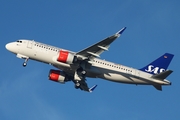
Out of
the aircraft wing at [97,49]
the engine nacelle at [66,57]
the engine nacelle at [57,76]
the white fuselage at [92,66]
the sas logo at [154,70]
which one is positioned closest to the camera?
the aircraft wing at [97,49]

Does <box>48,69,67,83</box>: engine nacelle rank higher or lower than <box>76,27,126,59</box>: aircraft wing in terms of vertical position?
lower

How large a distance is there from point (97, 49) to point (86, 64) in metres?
3.51

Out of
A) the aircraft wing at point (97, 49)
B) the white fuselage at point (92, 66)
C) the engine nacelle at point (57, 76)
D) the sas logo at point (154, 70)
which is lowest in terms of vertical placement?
the engine nacelle at point (57, 76)

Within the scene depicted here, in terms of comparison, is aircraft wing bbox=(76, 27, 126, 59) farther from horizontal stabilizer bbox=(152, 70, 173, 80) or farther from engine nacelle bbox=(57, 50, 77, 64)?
horizontal stabilizer bbox=(152, 70, 173, 80)

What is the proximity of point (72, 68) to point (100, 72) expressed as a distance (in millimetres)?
4435

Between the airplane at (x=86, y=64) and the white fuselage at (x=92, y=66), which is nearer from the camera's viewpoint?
the airplane at (x=86, y=64)

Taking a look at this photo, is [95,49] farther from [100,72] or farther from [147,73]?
[147,73]

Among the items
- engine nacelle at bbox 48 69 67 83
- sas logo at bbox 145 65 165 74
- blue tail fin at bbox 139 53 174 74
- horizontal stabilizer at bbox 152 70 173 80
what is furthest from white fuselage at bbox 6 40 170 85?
engine nacelle at bbox 48 69 67 83

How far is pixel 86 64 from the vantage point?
217 ft

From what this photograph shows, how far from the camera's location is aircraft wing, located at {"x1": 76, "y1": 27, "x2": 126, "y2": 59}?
61.1m

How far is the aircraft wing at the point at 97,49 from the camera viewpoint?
6109 centimetres

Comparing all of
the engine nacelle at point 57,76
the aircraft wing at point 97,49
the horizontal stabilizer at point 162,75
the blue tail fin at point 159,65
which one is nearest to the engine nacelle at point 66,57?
the aircraft wing at point 97,49

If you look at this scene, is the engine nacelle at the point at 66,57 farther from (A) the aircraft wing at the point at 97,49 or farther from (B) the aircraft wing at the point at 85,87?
(B) the aircraft wing at the point at 85,87

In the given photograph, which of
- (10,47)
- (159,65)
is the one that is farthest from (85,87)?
(10,47)
